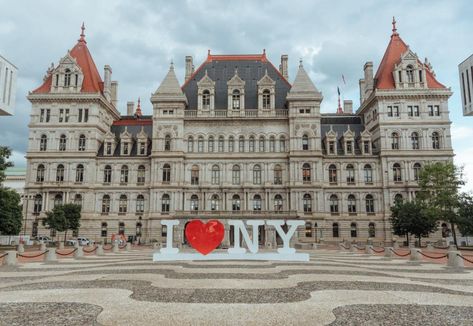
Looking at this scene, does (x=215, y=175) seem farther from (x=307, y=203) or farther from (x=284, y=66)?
(x=284, y=66)

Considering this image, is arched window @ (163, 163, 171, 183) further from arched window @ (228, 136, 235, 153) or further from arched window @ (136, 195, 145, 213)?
arched window @ (228, 136, 235, 153)

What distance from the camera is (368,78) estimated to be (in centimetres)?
6391

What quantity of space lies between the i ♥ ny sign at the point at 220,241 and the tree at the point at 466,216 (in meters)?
25.3

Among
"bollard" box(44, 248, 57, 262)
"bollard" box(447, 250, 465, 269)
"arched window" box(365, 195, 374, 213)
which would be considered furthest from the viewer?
"arched window" box(365, 195, 374, 213)

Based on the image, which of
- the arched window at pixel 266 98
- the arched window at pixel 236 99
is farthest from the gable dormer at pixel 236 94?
the arched window at pixel 266 98

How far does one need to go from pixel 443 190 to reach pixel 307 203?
1762 centimetres

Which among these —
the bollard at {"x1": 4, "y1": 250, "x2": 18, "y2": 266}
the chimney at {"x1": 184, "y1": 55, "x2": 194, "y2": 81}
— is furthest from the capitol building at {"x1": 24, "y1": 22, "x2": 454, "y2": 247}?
the bollard at {"x1": 4, "y1": 250, "x2": 18, "y2": 266}

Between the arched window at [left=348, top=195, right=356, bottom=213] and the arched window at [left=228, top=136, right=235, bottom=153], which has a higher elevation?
the arched window at [left=228, top=136, right=235, bottom=153]

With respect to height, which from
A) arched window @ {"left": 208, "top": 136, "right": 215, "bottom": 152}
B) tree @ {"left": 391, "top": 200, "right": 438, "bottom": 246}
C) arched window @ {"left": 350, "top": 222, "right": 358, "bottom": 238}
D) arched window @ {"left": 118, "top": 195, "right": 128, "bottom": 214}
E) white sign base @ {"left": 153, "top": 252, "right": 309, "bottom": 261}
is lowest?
white sign base @ {"left": 153, "top": 252, "right": 309, "bottom": 261}

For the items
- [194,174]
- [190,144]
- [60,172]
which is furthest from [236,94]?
[60,172]

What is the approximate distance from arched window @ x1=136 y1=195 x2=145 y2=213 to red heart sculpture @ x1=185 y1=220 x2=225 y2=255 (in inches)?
1423

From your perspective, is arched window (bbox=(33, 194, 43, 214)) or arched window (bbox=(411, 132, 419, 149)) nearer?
arched window (bbox=(33, 194, 43, 214))

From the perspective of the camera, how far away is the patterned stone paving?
29.9 feet

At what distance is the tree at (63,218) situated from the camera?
48.5 metres
